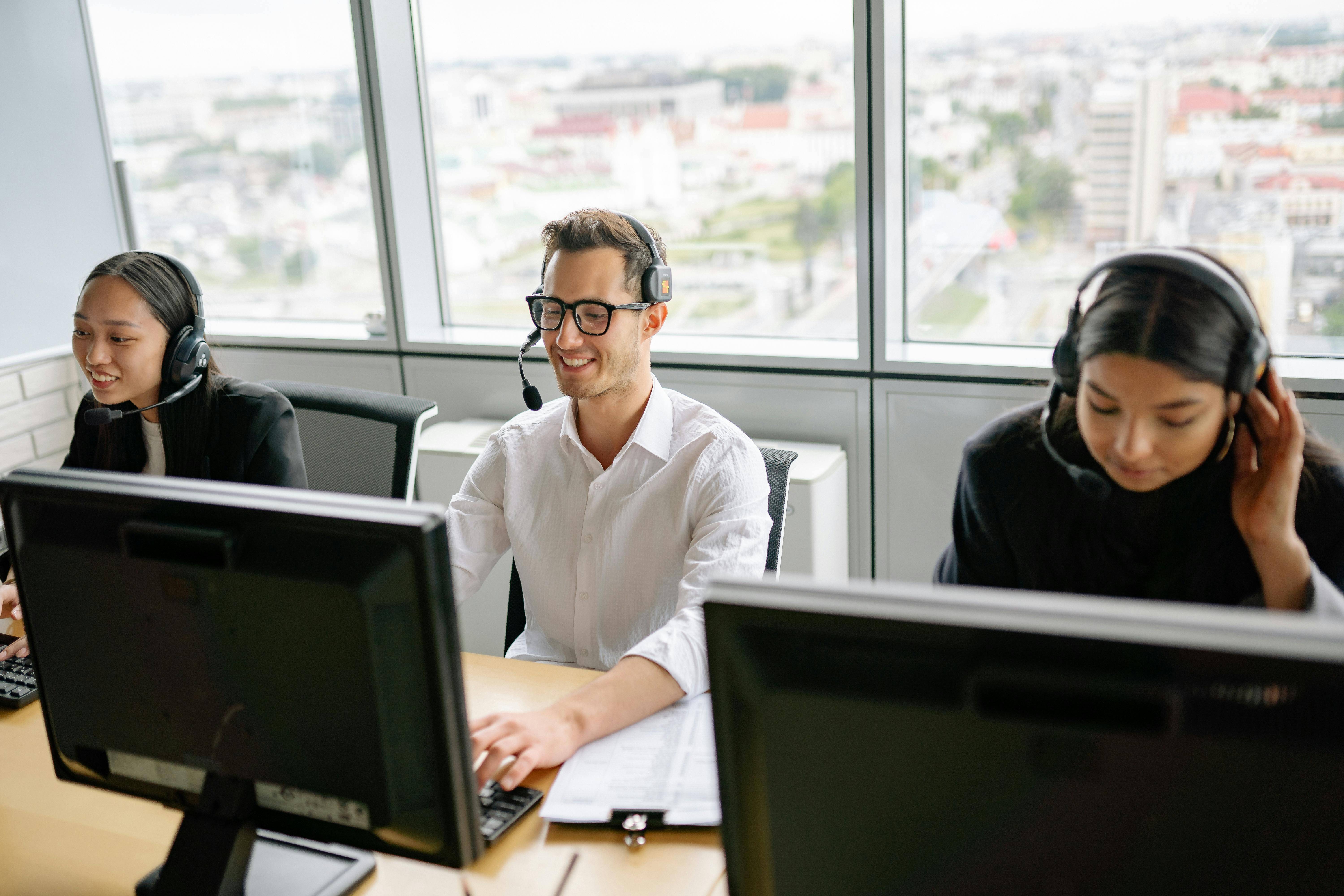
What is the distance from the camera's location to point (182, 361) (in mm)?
1978

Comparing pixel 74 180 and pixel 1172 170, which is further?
pixel 74 180

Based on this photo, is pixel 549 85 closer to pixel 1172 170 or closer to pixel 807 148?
pixel 807 148

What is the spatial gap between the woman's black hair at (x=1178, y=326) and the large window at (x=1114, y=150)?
1320 millimetres

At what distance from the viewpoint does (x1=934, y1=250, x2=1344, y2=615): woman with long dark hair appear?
118 centimetres

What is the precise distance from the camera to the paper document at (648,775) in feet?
3.82

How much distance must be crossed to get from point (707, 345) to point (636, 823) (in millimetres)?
1969

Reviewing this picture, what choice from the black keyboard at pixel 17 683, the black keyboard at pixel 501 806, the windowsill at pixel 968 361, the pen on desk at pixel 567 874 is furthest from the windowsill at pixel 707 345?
the pen on desk at pixel 567 874

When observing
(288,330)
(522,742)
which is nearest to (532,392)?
(522,742)

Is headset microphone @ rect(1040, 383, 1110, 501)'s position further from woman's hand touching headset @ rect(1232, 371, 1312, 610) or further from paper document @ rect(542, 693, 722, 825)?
paper document @ rect(542, 693, 722, 825)

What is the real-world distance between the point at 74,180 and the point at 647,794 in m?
3.30

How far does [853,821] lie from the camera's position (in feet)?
2.30

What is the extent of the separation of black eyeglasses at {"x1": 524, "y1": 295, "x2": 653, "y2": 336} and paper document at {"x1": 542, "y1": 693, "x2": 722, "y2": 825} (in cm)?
63

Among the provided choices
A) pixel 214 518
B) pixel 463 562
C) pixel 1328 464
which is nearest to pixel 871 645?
pixel 214 518

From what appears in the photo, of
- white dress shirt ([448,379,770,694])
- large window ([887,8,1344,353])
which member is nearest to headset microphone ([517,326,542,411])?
white dress shirt ([448,379,770,694])
